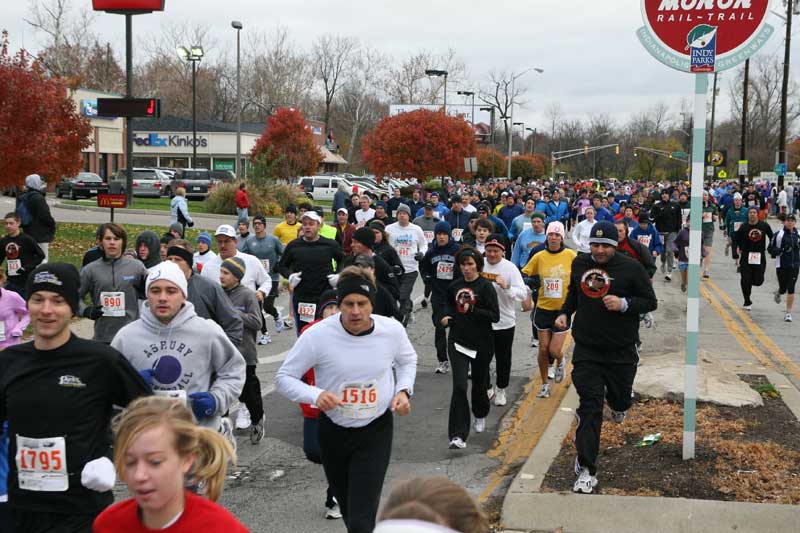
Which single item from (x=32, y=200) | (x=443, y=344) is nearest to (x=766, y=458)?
(x=443, y=344)

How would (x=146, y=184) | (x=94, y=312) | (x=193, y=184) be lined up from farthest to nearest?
(x=146, y=184), (x=193, y=184), (x=94, y=312)

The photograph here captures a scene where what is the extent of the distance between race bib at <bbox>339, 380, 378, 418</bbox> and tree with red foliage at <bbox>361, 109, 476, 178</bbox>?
144ft

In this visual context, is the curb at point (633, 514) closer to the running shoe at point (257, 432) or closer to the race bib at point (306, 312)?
the running shoe at point (257, 432)

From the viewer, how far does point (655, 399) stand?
30.9 ft

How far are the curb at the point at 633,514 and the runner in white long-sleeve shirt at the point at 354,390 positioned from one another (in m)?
1.44

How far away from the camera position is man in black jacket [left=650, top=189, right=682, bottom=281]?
21859mm

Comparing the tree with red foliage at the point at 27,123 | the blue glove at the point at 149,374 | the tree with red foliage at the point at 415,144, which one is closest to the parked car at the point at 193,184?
the tree with red foliage at the point at 415,144

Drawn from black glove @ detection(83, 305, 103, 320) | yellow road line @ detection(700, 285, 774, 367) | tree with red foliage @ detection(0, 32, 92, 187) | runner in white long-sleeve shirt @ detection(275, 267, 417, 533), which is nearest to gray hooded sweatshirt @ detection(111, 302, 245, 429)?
runner in white long-sleeve shirt @ detection(275, 267, 417, 533)

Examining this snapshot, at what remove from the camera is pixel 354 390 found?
522 centimetres

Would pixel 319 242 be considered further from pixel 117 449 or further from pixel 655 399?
pixel 117 449

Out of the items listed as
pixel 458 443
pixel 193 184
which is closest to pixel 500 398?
pixel 458 443

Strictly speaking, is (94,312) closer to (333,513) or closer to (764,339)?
(333,513)

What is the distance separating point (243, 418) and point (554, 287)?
373cm

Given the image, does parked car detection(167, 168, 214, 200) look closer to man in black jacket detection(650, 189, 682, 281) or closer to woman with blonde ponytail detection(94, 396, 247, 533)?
man in black jacket detection(650, 189, 682, 281)
